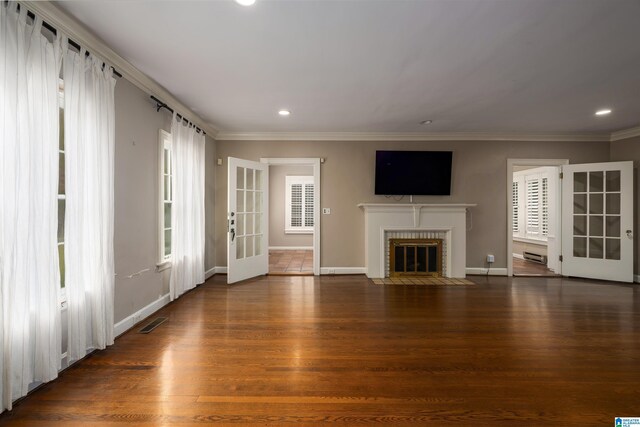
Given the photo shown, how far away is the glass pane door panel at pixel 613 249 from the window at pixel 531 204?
4.23 ft

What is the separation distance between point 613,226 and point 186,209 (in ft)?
22.5

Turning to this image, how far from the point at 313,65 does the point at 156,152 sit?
2121 millimetres

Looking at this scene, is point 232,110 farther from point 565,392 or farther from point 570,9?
point 565,392

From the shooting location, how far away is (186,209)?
3914 mm

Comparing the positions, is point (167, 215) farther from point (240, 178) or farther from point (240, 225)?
point (240, 178)

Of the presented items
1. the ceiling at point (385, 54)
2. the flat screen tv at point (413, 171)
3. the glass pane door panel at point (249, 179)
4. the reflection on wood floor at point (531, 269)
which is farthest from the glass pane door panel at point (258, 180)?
the reflection on wood floor at point (531, 269)

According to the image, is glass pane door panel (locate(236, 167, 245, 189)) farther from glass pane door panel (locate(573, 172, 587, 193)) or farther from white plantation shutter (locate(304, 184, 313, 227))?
glass pane door panel (locate(573, 172, 587, 193))

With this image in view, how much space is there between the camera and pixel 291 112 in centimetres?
413

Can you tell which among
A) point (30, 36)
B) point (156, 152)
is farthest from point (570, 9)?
point (156, 152)

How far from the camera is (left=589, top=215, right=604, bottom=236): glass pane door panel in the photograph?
498 centimetres

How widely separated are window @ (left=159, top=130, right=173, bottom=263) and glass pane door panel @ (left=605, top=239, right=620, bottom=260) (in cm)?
695

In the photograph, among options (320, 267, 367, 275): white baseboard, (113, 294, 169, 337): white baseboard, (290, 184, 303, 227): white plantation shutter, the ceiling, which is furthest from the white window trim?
(290, 184, 303, 227): white plantation shutter

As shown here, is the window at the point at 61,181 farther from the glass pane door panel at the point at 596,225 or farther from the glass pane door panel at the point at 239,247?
the glass pane door panel at the point at 596,225

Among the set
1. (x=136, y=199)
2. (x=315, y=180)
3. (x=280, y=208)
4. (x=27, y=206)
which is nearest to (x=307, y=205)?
→ (x=280, y=208)
